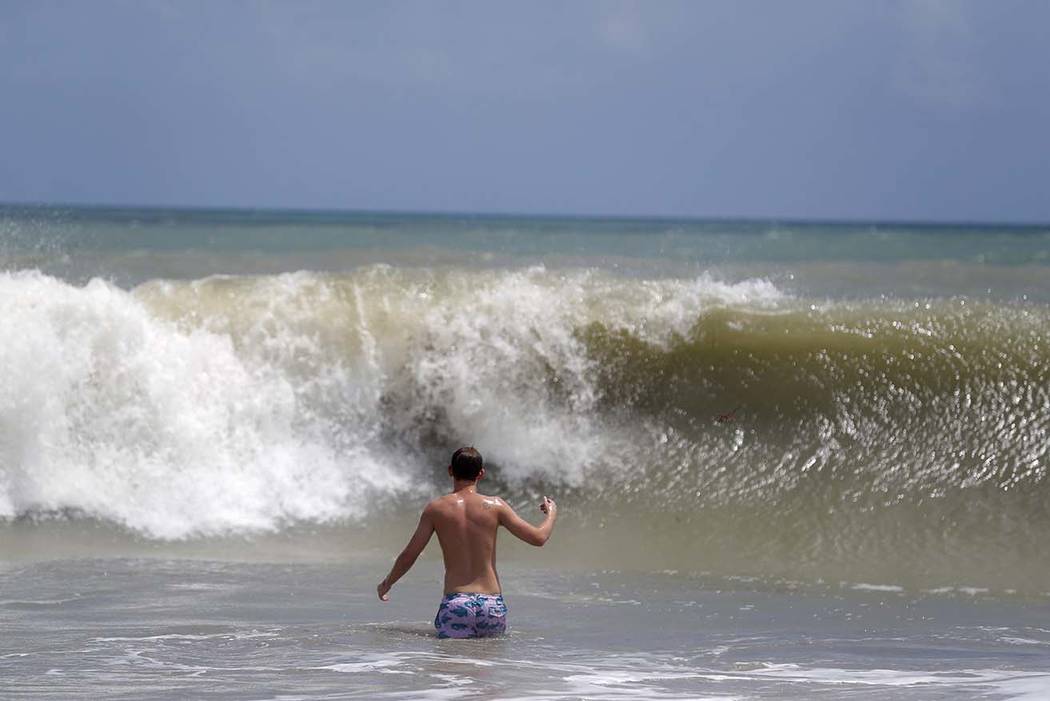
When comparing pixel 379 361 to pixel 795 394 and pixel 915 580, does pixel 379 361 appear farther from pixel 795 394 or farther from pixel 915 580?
pixel 915 580

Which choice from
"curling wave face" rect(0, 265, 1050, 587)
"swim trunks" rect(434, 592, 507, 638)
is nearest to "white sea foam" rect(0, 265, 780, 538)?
"curling wave face" rect(0, 265, 1050, 587)

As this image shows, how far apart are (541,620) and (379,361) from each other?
4.38 metres

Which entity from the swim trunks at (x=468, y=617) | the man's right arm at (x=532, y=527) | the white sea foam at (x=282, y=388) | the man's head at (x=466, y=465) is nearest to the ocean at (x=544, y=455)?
the white sea foam at (x=282, y=388)

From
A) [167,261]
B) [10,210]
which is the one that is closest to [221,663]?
[10,210]

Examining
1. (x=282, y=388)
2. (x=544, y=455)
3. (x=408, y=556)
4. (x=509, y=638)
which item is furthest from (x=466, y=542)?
(x=282, y=388)

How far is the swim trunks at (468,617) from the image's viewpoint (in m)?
6.31

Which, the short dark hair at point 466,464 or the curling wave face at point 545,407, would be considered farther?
the curling wave face at point 545,407

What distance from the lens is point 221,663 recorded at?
5.75 meters

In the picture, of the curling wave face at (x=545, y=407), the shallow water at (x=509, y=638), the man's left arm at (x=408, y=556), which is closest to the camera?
the shallow water at (x=509, y=638)

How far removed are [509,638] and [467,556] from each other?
1.38 ft

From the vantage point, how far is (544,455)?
10.6 m

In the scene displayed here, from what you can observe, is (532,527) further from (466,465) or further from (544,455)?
(544,455)

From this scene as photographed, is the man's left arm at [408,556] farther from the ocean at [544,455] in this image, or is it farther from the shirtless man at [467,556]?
the ocean at [544,455]

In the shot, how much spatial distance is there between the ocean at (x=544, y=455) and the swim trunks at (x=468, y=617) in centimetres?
18
